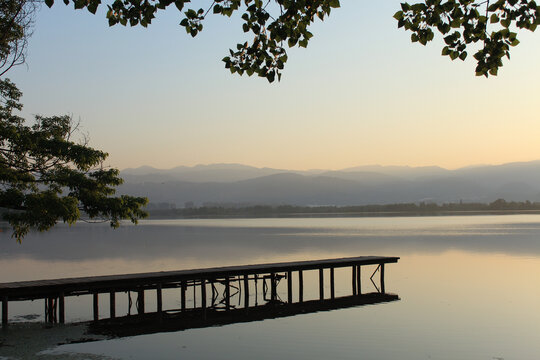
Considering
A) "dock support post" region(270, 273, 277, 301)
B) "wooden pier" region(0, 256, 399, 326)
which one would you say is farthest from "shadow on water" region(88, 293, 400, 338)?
"dock support post" region(270, 273, 277, 301)

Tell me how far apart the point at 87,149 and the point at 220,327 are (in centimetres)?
876

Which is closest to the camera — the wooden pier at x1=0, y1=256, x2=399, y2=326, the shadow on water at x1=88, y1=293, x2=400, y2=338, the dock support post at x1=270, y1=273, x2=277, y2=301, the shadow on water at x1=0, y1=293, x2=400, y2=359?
the shadow on water at x1=0, y1=293, x2=400, y2=359

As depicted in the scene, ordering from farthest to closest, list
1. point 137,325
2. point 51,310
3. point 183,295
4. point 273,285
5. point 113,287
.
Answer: point 273,285 → point 183,295 → point 113,287 → point 51,310 → point 137,325

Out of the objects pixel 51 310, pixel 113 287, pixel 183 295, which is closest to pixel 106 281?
pixel 113 287

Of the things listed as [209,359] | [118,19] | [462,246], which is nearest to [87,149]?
[209,359]

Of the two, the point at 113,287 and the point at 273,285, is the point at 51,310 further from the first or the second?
the point at 273,285

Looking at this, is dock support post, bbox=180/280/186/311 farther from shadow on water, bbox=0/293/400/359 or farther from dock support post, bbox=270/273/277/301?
dock support post, bbox=270/273/277/301

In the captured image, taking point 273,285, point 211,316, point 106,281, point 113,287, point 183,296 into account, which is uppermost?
point 106,281

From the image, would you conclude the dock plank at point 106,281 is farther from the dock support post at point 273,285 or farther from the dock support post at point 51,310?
the dock support post at point 273,285

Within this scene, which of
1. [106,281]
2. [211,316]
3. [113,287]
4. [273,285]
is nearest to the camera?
[106,281]

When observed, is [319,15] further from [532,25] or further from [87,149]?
[87,149]

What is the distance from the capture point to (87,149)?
72.0 feet

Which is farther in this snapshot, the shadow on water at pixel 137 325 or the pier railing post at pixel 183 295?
the pier railing post at pixel 183 295

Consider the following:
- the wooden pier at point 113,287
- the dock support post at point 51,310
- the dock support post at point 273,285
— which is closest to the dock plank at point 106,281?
the wooden pier at point 113,287
